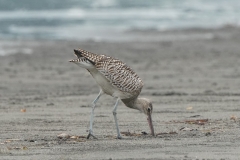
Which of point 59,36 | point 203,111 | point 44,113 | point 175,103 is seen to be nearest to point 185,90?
point 175,103

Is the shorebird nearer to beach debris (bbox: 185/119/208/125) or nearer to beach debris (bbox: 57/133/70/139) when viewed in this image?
beach debris (bbox: 57/133/70/139)

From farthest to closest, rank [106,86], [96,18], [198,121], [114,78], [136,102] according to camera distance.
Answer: [96,18], [198,121], [136,102], [106,86], [114,78]

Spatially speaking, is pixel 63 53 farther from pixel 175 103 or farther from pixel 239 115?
pixel 239 115

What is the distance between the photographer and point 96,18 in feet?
135

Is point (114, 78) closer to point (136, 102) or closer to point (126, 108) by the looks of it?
point (136, 102)

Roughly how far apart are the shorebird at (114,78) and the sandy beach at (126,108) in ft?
1.37

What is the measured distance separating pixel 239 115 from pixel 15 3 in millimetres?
43769

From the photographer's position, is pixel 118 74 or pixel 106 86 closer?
pixel 118 74

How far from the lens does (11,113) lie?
11305 mm

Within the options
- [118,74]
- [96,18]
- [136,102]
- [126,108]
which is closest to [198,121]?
[136,102]

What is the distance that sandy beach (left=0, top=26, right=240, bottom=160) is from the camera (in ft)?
27.1

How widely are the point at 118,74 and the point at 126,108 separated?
8.51ft

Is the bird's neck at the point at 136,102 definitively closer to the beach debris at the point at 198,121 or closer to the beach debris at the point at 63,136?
the beach debris at the point at 198,121

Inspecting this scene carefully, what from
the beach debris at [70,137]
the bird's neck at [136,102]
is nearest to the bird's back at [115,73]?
the bird's neck at [136,102]
